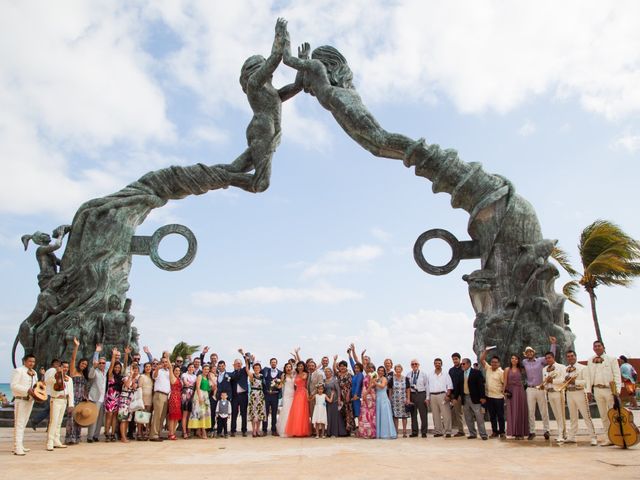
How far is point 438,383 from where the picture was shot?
8867mm

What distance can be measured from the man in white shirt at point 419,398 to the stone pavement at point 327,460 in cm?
64

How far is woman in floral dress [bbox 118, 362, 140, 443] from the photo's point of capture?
827cm

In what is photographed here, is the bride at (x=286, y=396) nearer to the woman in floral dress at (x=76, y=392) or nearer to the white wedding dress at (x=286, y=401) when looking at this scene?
the white wedding dress at (x=286, y=401)

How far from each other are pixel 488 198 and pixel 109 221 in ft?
26.9

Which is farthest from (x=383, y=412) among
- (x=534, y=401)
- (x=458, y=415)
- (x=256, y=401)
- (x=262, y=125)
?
(x=262, y=125)

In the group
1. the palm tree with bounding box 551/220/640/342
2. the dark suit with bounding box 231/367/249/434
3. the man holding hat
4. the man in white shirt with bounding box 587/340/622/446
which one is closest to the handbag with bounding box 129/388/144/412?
the dark suit with bounding box 231/367/249/434

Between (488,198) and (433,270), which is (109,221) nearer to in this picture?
(433,270)

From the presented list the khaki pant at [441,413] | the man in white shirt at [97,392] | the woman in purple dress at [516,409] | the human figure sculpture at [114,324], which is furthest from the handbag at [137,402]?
the woman in purple dress at [516,409]

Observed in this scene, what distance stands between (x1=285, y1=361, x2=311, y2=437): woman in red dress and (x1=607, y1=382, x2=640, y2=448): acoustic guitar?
14.6ft

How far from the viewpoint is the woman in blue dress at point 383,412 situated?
8.70 m

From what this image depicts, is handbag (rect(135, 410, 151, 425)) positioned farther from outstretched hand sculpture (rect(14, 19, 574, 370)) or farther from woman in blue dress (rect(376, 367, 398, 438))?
woman in blue dress (rect(376, 367, 398, 438))

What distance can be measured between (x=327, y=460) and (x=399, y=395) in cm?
314

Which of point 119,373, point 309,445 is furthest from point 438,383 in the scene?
point 119,373

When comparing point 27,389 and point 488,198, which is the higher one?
point 488,198
